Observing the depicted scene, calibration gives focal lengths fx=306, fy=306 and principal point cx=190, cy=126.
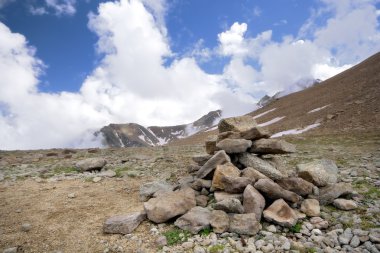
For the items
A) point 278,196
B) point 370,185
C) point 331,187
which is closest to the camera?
point 278,196

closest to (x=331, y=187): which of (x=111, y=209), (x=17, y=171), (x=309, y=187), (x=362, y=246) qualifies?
(x=309, y=187)

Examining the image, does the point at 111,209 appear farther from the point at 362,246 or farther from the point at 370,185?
the point at 370,185

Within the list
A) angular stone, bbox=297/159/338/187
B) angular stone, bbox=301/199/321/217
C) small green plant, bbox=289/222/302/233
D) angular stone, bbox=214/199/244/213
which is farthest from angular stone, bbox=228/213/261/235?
angular stone, bbox=297/159/338/187

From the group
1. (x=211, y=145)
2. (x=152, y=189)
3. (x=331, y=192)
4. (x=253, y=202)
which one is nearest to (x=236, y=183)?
(x=253, y=202)

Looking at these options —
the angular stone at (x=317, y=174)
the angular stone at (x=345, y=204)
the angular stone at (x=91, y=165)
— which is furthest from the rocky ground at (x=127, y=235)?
the angular stone at (x=91, y=165)

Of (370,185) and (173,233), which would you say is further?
(370,185)

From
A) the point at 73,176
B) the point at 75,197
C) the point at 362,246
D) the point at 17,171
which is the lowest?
the point at 362,246

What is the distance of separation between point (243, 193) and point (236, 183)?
580 millimetres

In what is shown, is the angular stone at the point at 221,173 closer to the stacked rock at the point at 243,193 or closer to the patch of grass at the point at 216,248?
the stacked rock at the point at 243,193

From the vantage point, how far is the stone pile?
36.1ft

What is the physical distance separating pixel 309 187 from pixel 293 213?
215 centimetres

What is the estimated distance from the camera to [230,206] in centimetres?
1140

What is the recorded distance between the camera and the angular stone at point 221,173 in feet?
43.3

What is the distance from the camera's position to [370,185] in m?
14.4
